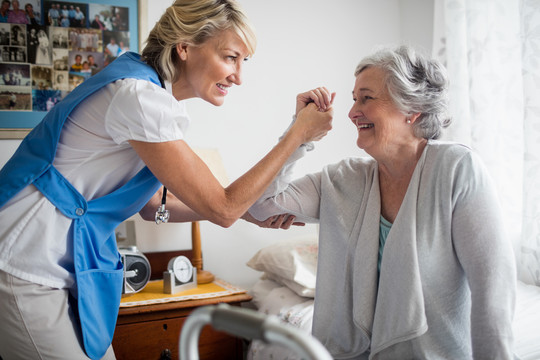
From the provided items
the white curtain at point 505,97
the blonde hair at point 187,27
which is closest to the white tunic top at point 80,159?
the blonde hair at point 187,27

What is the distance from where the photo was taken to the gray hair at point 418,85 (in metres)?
1.49

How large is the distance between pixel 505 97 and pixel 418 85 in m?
1.24

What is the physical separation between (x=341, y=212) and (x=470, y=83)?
153 cm

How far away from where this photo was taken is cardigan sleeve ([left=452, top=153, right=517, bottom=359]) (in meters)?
1.23

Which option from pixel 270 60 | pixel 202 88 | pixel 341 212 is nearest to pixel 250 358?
pixel 341 212

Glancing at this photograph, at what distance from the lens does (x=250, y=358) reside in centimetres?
209

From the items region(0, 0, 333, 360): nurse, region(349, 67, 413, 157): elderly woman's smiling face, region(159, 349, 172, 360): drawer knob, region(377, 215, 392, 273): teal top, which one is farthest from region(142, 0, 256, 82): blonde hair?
region(159, 349, 172, 360): drawer knob

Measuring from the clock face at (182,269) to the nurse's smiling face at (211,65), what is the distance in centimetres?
107

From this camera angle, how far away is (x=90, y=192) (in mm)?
1214

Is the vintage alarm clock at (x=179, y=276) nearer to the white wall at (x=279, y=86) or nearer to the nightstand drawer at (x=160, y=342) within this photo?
the nightstand drawer at (x=160, y=342)

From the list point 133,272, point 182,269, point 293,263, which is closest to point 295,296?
point 293,263

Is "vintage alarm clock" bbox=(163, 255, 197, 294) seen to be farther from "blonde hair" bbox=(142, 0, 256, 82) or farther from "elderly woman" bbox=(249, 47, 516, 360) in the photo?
"blonde hair" bbox=(142, 0, 256, 82)

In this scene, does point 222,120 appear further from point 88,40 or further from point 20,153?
point 20,153

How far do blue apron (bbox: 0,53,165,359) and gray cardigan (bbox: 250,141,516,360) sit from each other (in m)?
0.50
